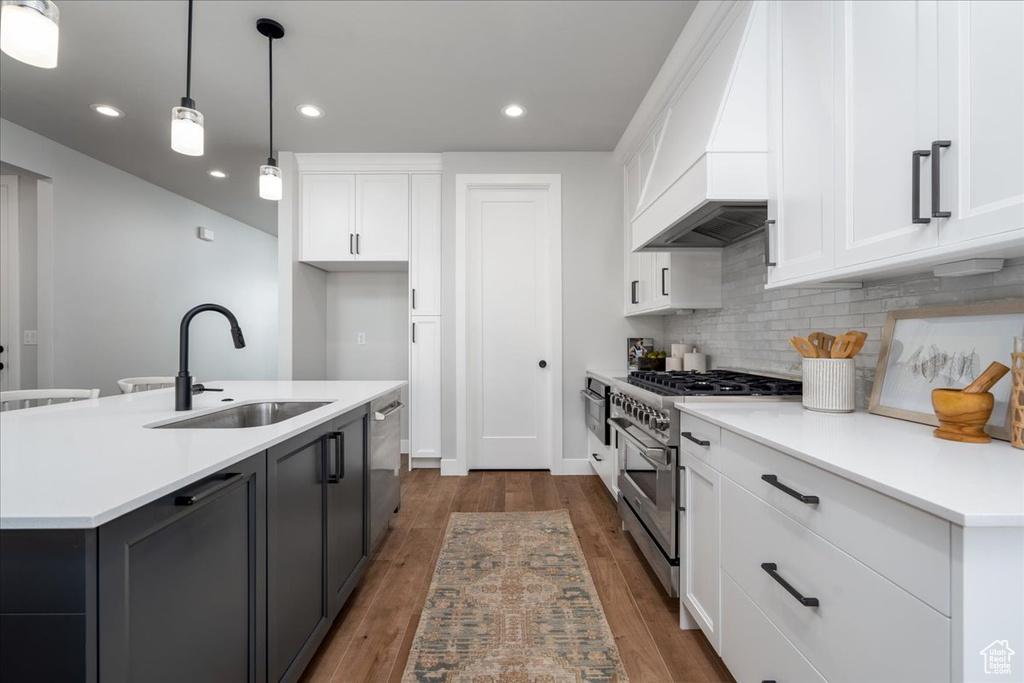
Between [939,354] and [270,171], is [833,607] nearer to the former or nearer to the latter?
[939,354]

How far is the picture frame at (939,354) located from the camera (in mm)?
1111

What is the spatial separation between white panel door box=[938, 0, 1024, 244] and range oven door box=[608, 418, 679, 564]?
1156 mm

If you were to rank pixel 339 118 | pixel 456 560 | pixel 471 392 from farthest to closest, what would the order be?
pixel 471 392
pixel 339 118
pixel 456 560

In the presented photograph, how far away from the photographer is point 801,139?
146cm

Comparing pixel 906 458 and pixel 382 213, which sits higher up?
pixel 382 213

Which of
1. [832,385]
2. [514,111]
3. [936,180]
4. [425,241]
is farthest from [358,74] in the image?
[832,385]

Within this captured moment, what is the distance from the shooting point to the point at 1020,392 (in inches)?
39.3

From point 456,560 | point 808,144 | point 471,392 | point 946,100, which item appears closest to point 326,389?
point 456,560

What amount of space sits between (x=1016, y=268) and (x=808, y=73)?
2.71 ft

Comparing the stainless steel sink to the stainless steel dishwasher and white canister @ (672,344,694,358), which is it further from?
white canister @ (672,344,694,358)

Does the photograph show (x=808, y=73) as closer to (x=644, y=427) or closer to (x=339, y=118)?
(x=644, y=427)

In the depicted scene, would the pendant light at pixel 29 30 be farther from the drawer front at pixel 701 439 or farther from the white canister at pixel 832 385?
the white canister at pixel 832 385

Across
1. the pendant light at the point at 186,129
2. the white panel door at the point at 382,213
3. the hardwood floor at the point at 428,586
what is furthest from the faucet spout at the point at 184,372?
the white panel door at the point at 382,213

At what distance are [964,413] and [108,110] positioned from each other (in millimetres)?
4716
